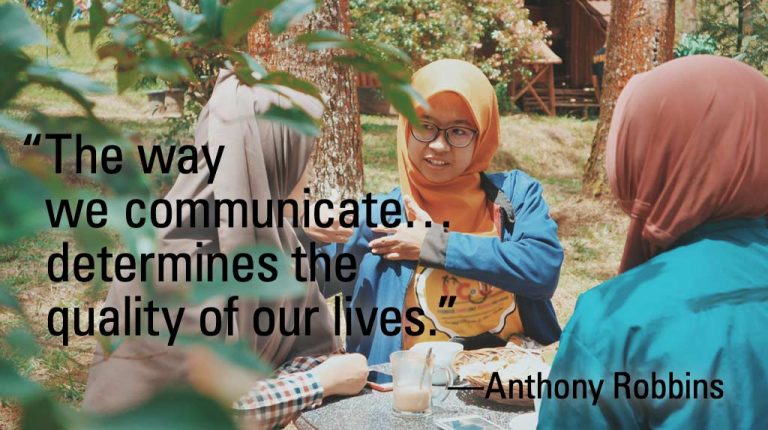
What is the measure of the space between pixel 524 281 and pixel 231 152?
3.59 ft

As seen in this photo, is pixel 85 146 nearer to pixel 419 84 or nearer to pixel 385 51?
pixel 385 51

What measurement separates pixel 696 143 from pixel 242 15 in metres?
1.04

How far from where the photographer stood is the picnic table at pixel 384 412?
2105mm

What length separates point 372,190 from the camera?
8656 millimetres

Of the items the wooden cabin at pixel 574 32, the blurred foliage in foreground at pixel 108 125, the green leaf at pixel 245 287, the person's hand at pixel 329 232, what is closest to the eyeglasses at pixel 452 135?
the person's hand at pixel 329 232

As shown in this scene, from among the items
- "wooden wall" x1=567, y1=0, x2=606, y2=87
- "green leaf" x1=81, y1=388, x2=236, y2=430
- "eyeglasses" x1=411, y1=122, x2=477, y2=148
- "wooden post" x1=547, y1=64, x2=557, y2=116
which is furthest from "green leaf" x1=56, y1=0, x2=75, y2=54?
"wooden wall" x1=567, y1=0, x2=606, y2=87

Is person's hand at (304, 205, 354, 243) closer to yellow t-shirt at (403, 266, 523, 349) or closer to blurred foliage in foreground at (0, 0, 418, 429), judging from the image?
yellow t-shirt at (403, 266, 523, 349)

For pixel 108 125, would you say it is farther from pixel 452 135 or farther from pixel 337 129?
pixel 337 129

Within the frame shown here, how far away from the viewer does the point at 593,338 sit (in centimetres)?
142

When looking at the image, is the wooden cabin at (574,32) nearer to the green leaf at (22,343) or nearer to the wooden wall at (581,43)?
the wooden wall at (581,43)

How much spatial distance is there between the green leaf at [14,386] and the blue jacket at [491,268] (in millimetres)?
2235

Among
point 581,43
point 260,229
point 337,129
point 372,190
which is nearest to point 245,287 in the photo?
point 260,229

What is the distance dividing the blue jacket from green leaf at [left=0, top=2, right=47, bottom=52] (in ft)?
7.06

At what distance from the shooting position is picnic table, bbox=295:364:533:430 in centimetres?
211
